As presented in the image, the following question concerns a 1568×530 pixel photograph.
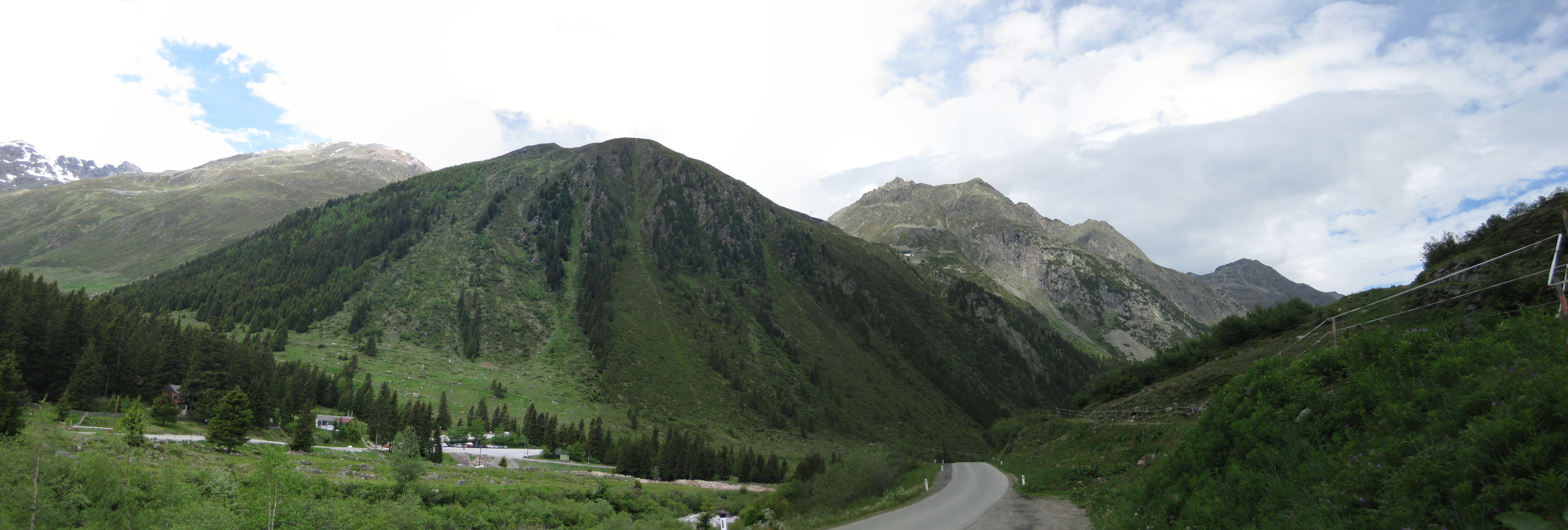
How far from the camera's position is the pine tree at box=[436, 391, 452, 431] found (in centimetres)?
8275

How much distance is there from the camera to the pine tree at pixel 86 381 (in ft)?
174

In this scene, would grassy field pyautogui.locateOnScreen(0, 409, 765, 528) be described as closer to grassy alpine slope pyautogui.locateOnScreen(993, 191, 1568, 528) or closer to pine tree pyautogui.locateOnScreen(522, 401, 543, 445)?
pine tree pyautogui.locateOnScreen(522, 401, 543, 445)

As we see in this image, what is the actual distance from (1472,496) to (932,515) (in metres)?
17.7

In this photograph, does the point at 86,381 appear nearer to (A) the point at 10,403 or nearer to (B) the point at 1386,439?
(A) the point at 10,403

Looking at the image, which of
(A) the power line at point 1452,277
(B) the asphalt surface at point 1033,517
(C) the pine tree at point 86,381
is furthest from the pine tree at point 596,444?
(A) the power line at point 1452,277

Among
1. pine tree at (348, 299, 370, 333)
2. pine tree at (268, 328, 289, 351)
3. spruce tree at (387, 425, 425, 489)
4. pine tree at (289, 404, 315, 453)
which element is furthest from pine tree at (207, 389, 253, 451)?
pine tree at (348, 299, 370, 333)

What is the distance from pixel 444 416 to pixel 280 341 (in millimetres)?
47178

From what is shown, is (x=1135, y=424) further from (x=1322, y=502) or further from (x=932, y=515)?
(x=1322, y=502)

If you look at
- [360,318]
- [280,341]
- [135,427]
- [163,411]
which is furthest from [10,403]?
[360,318]

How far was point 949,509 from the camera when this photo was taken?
22.9 m

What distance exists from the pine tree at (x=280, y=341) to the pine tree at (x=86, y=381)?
147 feet

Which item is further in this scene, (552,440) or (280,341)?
(280,341)

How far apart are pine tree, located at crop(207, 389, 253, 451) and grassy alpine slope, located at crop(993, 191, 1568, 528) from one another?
224 feet

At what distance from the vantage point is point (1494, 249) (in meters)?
19.0
